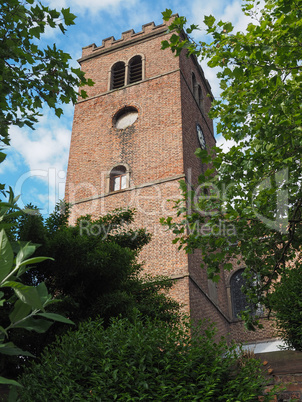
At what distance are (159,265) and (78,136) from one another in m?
8.64

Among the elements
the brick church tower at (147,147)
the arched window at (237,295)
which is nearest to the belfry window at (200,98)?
the brick church tower at (147,147)

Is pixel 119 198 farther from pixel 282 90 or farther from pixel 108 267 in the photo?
→ pixel 282 90

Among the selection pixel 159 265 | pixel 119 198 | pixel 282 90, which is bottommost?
pixel 159 265

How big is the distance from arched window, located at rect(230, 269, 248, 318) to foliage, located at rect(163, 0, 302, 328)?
11.3 meters

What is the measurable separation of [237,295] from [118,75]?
12.8m

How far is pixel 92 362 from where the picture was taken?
5.45m

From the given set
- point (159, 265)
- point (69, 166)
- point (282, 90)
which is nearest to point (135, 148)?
point (69, 166)

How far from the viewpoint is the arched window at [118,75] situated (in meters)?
22.1

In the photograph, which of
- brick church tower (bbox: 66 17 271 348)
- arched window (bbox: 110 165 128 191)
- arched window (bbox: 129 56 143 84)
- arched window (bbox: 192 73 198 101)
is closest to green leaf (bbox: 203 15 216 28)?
brick church tower (bbox: 66 17 271 348)

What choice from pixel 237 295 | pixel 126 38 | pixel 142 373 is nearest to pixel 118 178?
pixel 237 295

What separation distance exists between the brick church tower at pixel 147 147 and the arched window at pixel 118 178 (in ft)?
0.14

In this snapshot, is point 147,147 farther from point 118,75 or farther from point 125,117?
point 118,75

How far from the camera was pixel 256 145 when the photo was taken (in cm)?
787

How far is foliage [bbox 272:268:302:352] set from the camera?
7.60m
